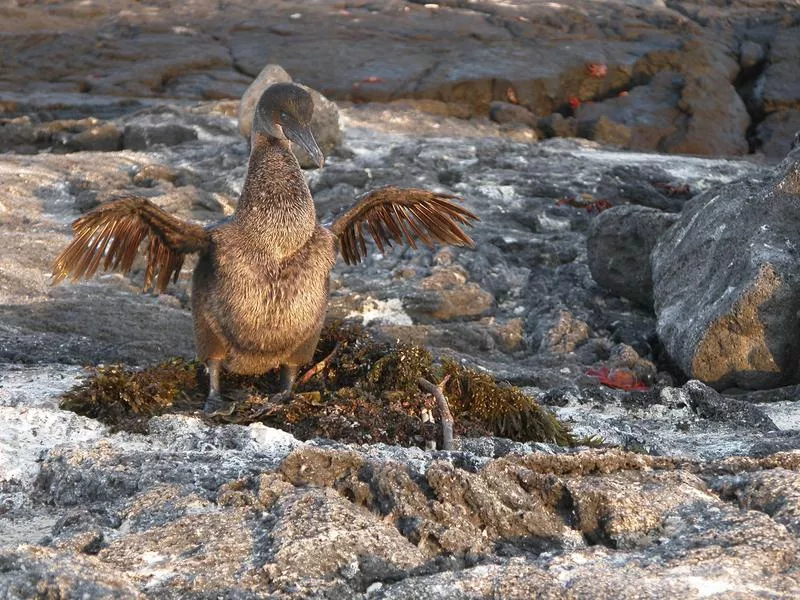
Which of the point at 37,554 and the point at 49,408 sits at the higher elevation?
the point at 37,554

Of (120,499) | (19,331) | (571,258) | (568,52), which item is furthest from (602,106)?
(120,499)

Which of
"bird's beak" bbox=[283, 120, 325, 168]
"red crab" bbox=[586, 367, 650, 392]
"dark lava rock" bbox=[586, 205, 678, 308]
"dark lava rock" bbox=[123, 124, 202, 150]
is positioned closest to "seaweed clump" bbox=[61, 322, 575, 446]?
"bird's beak" bbox=[283, 120, 325, 168]

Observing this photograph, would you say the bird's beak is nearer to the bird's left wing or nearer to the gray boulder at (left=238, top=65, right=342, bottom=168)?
the bird's left wing

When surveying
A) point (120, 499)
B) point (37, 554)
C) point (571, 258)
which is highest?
point (37, 554)

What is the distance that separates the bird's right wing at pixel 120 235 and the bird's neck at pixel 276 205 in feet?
0.96

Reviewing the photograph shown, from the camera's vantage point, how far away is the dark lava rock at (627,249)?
9.50 m

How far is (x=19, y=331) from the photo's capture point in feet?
24.3

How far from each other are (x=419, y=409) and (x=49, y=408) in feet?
5.76

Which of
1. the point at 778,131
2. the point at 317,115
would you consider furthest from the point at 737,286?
the point at 778,131

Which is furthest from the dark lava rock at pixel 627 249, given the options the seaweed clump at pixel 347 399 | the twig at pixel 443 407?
the twig at pixel 443 407

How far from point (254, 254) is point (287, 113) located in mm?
809

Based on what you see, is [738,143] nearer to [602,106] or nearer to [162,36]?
[602,106]

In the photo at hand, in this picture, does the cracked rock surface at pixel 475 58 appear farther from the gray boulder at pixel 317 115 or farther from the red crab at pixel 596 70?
the gray boulder at pixel 317 115

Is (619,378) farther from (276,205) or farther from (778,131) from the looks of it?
(778,131)
